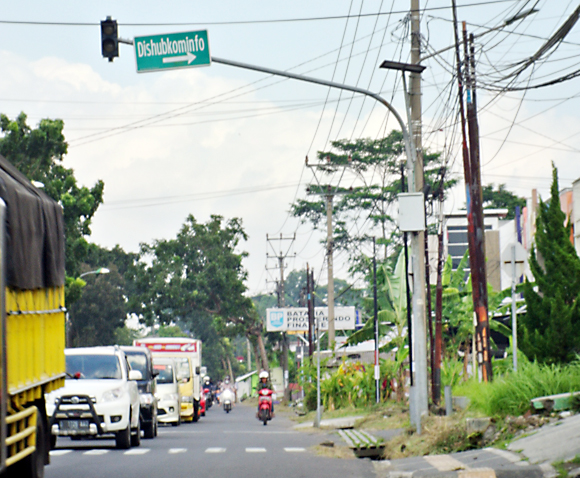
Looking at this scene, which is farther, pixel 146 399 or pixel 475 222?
pixel 146 399

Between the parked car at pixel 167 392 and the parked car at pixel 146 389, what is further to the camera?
the parked car at pixel 167 392

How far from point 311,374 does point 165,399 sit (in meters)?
7.73

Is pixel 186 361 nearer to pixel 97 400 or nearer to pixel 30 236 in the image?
pixel 97 400

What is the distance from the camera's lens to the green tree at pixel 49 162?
37688mm

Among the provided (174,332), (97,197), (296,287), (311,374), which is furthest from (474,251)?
(296,287)

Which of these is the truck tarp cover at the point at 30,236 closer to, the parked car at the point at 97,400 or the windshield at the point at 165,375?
the parked car at the point at 97,400

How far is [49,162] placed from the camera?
38.6 metres

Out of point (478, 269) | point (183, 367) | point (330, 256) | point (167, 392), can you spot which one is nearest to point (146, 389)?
point (478, 269)

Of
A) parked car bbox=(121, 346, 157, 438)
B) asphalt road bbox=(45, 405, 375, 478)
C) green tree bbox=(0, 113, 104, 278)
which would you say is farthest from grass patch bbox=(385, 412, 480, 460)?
green tree bbox=(0, 113, 104, 278)

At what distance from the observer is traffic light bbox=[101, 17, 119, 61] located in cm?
1426

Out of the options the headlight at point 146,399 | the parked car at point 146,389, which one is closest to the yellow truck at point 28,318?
the headlight at point 146,399

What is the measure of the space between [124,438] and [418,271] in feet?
20.8

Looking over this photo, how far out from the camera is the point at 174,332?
122562 millimetres

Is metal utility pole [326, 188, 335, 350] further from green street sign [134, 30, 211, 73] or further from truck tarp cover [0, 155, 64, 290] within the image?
truck tarp cover [0, 155, 64, 290]
